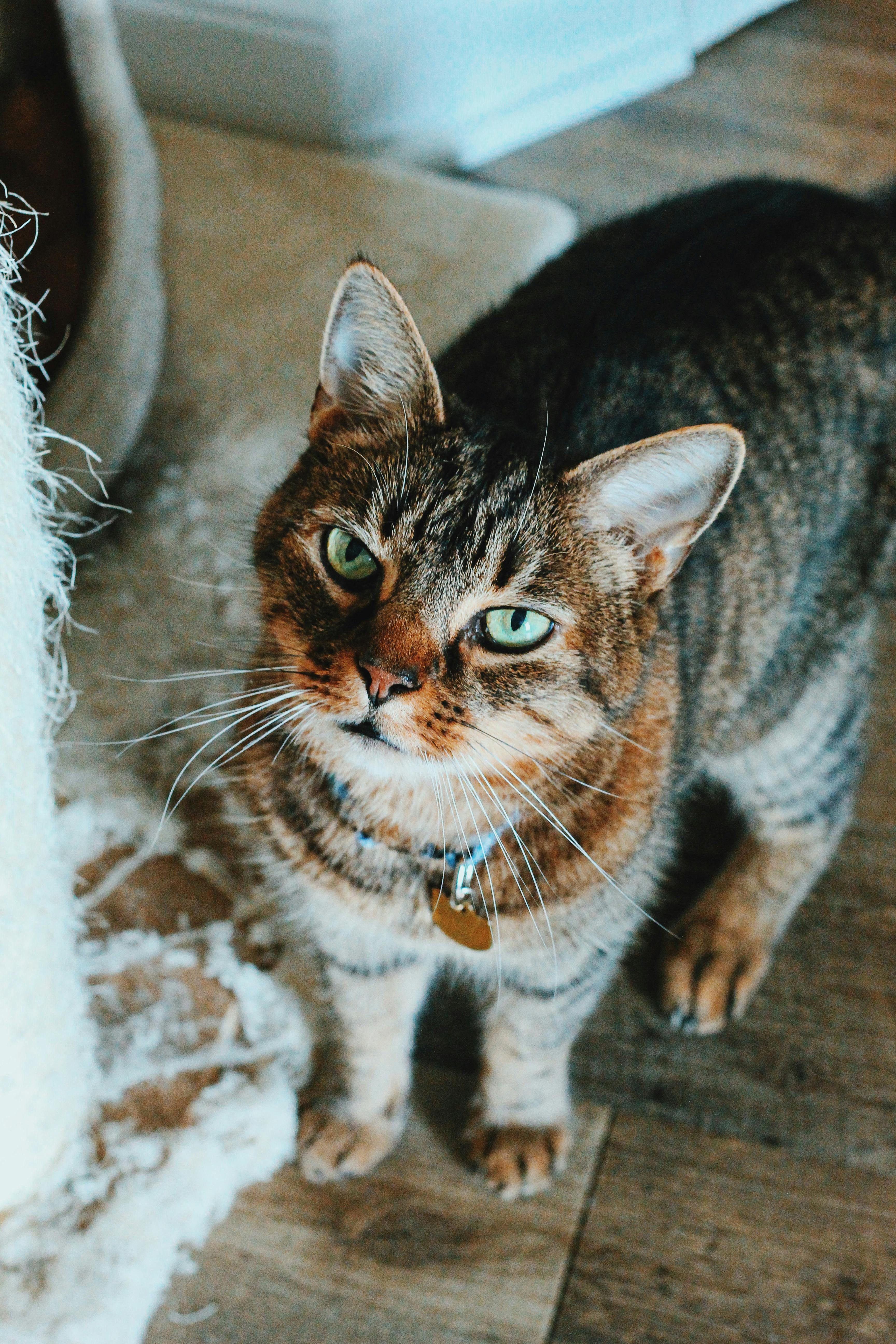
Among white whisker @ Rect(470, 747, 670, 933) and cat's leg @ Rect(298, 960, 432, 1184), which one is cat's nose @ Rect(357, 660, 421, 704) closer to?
white whisker @ Rect(470, 747, 670, 933)

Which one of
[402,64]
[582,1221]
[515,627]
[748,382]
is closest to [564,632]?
[515,627]

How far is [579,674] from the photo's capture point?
87 cm

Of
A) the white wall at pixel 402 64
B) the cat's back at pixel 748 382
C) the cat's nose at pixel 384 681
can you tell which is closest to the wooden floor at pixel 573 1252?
the cat's back at pixel 748 382

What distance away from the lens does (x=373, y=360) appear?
36.2 inches

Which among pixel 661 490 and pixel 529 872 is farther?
pixel 529 872

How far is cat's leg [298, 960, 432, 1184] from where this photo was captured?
1147 mm

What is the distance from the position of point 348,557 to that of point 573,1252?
0.80m

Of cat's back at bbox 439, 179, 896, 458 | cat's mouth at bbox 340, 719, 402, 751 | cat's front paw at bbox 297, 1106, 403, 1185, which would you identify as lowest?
cat's front paw at bbox 297, 1106, 403, 1185

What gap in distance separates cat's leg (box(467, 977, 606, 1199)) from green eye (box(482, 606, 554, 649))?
413 millimetres

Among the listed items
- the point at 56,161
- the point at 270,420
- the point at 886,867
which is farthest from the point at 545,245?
the point at 886,867

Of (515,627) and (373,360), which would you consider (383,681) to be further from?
(373,360)

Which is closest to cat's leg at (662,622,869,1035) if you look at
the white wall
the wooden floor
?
the wooden floor

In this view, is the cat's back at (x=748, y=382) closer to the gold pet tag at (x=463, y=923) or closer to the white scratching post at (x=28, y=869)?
the gold pet tag at (x=463, y=923)

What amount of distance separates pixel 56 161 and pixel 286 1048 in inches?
47.2
